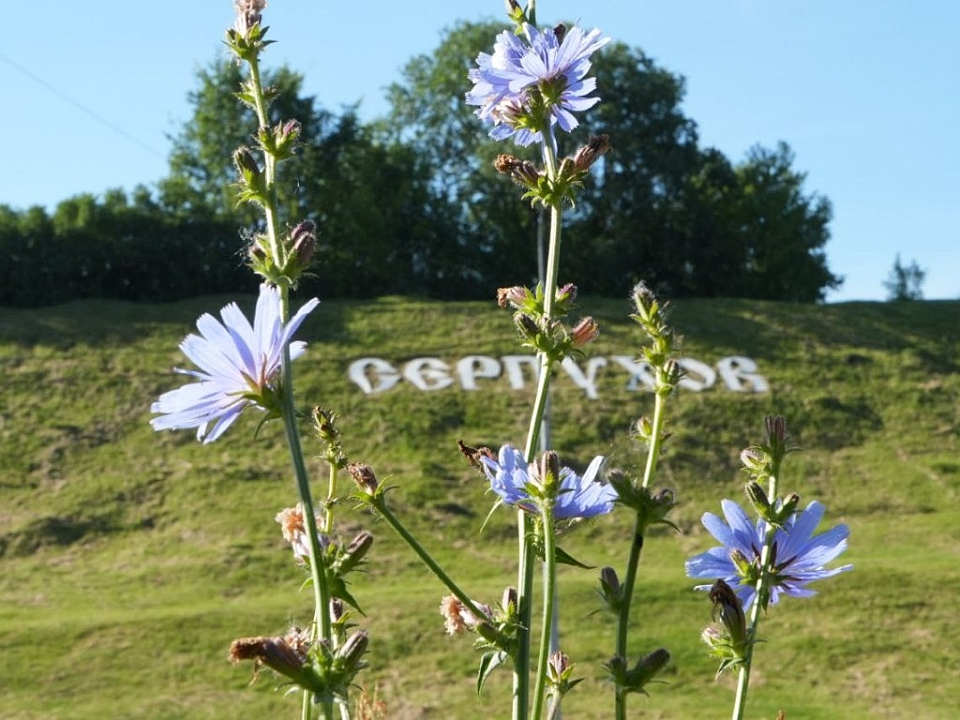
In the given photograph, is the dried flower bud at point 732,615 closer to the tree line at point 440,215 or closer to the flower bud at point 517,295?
the flower bud at point 517,295

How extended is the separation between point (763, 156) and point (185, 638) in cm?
2621

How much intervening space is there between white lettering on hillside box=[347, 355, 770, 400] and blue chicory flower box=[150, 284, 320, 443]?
60.8 feet

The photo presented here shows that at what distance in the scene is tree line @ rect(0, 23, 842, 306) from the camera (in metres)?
25.9

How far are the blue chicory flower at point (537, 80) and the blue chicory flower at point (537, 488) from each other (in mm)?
314

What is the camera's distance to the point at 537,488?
3.14ft

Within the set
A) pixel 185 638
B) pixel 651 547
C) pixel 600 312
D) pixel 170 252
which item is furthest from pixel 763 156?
pixel 185 638

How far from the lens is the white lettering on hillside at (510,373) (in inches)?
783

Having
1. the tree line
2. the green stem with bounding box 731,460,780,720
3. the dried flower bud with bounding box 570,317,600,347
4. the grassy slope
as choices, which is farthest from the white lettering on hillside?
the green stem with bounding box 731,460,780,720

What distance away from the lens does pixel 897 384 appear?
20.5 meters

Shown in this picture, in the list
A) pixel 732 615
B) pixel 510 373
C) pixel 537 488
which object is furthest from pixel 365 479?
pixel 510 373

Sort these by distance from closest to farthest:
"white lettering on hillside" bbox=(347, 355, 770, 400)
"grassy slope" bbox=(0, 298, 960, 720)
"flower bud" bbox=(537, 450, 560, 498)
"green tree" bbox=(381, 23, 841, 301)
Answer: "flower bud" bbox=(537, 450, 560, 498)
"grassy slope" bbox=(0, 298, 960, 720)
"white lettering on hillside" bbox=(347, 355, 770, 400)
"green tree" bbox=(381, 23, 841, 301)

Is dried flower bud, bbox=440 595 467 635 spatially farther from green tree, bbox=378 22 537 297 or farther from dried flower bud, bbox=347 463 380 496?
green tree, bbox=378 22 537 297

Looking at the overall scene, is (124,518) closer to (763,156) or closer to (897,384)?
(897,384)

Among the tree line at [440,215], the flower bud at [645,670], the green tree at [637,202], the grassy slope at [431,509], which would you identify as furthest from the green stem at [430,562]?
the green tree at [637,202]
